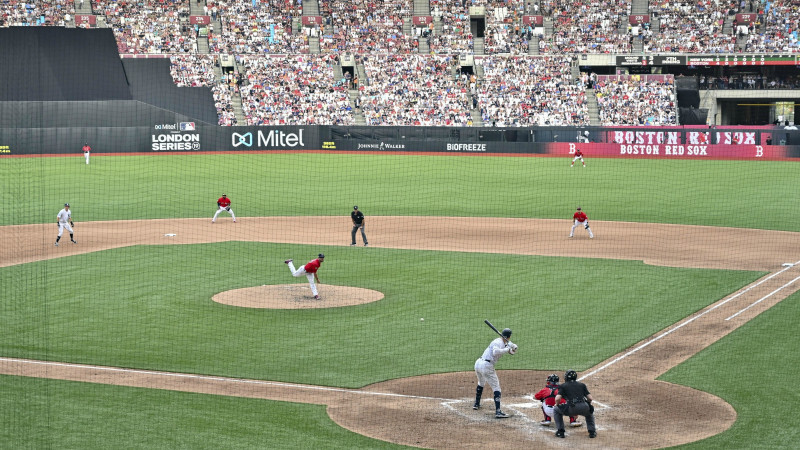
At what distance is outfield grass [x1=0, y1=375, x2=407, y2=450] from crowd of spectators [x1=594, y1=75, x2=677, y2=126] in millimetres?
54228

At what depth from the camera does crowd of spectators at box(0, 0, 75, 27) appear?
6656 cm

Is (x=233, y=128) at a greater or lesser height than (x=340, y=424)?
greater

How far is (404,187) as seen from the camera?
4878 cm

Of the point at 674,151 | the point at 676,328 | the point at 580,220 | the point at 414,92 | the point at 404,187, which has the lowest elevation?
the point at 676,328

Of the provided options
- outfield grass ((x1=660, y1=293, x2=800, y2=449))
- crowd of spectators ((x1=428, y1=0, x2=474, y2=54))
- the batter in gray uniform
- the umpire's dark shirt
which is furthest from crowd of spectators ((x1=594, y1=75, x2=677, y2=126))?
the umpire's dark shirt

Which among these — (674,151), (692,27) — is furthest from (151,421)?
(692,27)

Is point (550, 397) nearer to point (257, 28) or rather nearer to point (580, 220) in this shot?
point (580, 220)

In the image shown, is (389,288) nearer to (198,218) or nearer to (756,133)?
(198,218)

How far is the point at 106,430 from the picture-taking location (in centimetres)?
1391

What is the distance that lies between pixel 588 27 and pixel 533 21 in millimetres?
4183

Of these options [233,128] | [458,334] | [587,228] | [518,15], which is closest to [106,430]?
[458,334]

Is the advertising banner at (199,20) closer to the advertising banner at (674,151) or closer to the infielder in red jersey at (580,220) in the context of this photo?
the advertising banner at (674,151)

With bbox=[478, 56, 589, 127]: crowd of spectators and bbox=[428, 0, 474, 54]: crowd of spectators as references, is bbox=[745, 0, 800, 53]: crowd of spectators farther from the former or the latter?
bbox=[428, 0, 474, 54]: crowd of spectators

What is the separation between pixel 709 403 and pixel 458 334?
6.08 m
